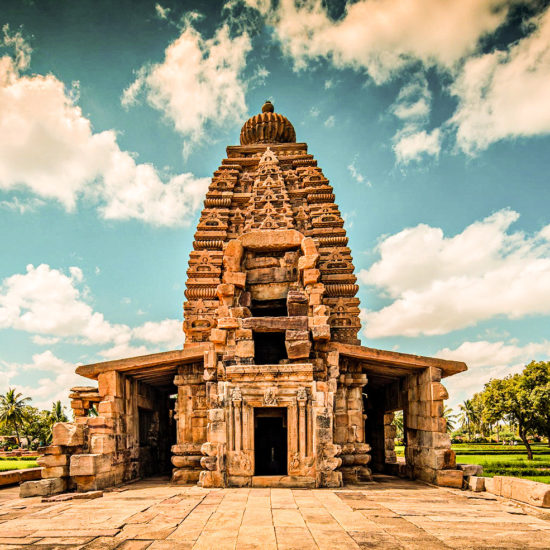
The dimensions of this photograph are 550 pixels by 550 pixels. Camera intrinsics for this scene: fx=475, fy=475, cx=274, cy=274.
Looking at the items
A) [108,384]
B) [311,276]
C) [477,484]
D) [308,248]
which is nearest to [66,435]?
[108,384]

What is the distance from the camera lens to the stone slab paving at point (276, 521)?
6.79 meters

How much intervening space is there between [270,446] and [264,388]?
7694 mm

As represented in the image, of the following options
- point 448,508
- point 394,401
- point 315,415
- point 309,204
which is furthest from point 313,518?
point 309,204

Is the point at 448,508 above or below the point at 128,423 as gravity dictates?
below

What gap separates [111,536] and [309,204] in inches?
615

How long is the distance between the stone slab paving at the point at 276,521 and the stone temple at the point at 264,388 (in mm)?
1091

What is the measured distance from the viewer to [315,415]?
12133mm

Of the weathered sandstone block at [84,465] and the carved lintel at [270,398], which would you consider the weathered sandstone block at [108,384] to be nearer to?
the weathered sandstone block at [84,465]

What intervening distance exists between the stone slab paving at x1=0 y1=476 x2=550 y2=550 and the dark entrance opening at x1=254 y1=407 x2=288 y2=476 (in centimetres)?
695

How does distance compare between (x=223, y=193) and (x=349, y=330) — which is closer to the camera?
(x=349, y=330)

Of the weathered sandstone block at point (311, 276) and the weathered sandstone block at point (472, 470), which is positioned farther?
the weathered sandstone block at point (311, 276)

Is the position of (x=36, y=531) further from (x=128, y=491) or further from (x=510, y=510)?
(x=510, y=510)

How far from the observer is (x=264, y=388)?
12320 mm

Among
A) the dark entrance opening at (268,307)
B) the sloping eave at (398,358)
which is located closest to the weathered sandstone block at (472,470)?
the sloping eave at (398,358)
